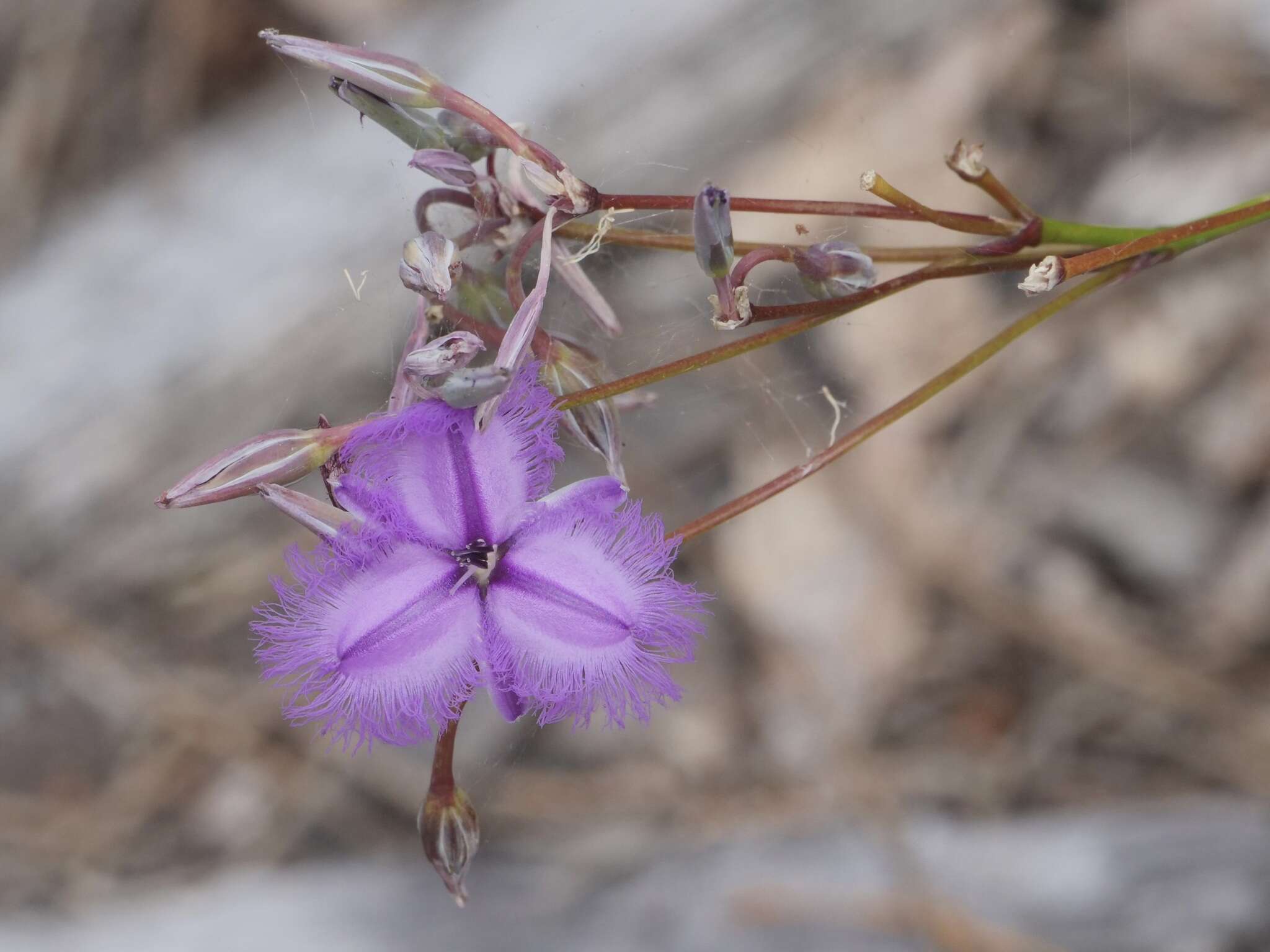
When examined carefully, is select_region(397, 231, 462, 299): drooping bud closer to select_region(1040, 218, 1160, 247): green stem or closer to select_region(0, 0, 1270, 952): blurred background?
select_region(1040, 218, 1160, 247): green stem

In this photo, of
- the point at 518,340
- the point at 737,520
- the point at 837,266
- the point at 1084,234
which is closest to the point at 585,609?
the point at 518,340

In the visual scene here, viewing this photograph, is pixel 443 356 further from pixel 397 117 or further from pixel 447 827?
pixel 447 827

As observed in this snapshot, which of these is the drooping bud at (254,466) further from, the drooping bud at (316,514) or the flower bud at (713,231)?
the flower bud at (713,231)

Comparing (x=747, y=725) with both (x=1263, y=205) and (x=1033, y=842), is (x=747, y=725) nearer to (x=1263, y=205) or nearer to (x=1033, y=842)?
(x=1033, y=842)

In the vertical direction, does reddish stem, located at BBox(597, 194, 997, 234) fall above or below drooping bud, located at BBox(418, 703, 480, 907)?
above

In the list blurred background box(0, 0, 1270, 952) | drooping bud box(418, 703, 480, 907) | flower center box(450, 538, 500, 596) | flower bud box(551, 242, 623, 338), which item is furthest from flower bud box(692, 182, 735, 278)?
blurred background box(0, 0, 1270, 952)

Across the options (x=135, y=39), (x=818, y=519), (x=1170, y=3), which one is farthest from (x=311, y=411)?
(x=1170, y=3)

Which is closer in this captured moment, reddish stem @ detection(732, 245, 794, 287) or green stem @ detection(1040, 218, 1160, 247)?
reddish stem @ detection(732, 245, 794, 287)
